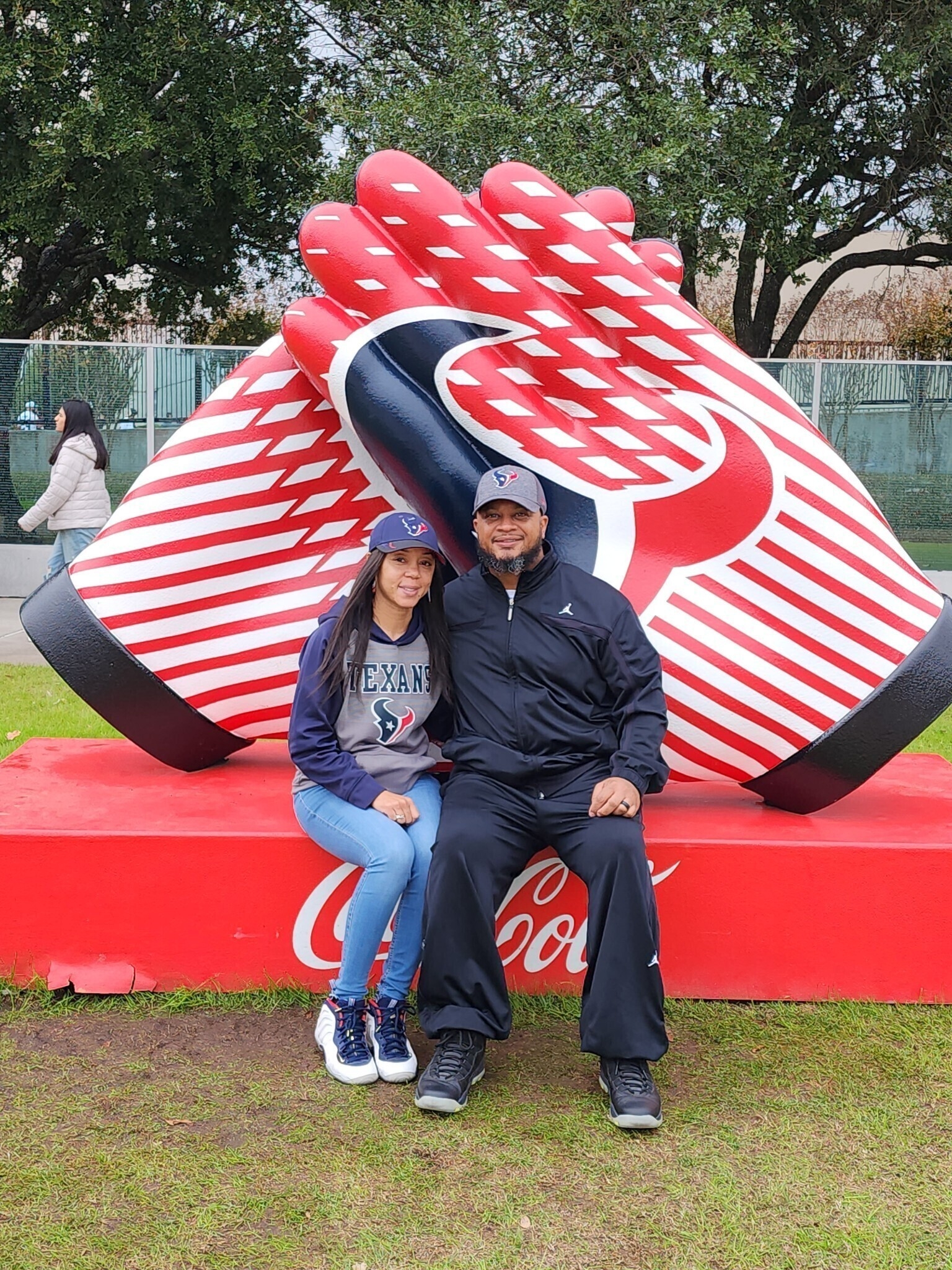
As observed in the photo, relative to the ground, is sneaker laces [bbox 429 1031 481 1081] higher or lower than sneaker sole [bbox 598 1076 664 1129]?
higher

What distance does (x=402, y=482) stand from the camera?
3957 mm

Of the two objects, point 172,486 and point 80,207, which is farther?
point 80,207

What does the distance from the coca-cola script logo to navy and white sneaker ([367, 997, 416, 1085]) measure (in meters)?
0.39

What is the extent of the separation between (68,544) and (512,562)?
21.8 feet

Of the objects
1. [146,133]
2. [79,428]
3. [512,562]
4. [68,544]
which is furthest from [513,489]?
[146,133]

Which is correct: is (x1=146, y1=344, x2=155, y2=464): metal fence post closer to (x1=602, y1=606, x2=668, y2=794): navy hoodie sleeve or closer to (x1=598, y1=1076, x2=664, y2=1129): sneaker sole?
(x1=602, y1=606, x2=668, y2=794): navy hoodie sleeve

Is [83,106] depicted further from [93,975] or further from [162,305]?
[93,975]

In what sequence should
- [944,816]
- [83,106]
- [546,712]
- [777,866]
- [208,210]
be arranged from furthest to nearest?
[208,210] → [83,106] → [944,816] → [777,866] → [546,712]

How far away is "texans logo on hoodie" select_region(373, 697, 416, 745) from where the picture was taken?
11.3 feet

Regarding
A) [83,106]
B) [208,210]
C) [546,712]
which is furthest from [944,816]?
[208,210]

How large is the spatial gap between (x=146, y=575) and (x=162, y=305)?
1431 cm

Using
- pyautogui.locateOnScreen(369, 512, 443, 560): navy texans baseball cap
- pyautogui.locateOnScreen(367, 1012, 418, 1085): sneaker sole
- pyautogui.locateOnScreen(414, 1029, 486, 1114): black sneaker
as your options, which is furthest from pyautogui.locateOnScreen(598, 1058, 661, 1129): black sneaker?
pyautogui.locateOnScreen(369, 512, 443, 560): navy texans baseball cap

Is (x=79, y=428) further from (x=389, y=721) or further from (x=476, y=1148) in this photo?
(x=476, y=1148)

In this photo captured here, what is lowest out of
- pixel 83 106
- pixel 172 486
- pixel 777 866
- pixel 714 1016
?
pixel 714 1016
